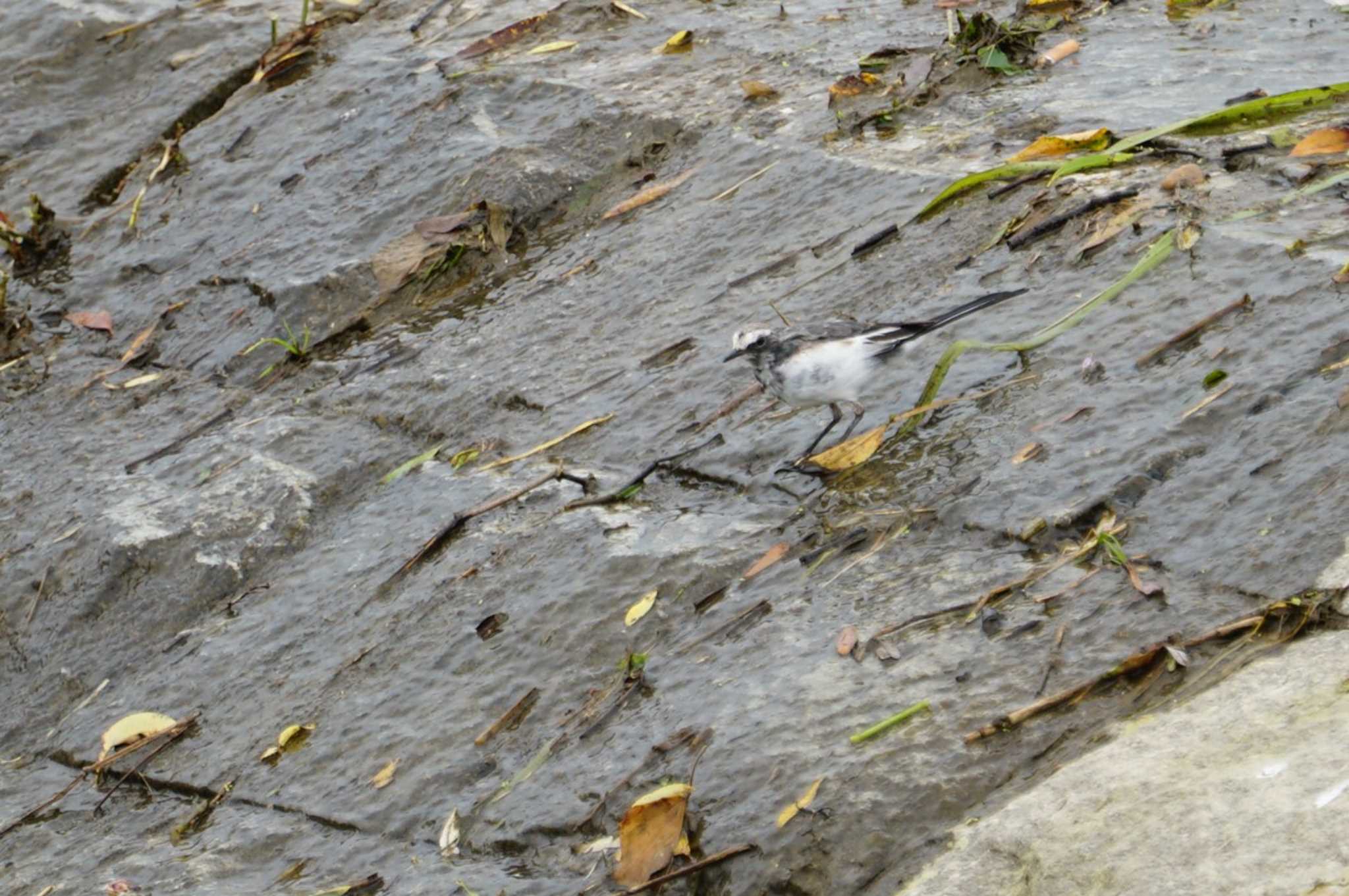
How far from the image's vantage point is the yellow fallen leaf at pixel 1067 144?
529 centimetres

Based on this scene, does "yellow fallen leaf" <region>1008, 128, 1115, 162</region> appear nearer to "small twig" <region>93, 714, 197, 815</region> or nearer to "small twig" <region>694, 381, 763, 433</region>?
"small twig" <region>694, 381, 763, 433</region>

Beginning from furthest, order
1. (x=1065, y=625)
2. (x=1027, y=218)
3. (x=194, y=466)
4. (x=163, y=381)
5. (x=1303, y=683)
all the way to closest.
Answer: (x=163, y=381)
(x=194, y=466)
(x=1027, y=218)
(x=1065, y=625)
(x=1303, y=683)

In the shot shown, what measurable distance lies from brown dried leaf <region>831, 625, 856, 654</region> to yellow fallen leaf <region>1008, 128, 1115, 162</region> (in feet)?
7.64

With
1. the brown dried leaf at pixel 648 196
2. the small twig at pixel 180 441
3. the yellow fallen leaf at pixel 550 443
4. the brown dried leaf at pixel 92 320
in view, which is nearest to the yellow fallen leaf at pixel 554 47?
the brown dried leaf at pixel 648 196

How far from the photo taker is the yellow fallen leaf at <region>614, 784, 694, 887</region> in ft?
10.9

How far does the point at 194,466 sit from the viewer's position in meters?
5.64

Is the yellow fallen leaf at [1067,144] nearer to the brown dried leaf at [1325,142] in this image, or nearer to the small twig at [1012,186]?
the small twig at [1012,186]

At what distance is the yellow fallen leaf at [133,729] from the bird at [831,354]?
7.00 feet

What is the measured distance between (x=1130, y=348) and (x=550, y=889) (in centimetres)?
223

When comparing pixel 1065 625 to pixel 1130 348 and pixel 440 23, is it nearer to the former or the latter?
pixel 1130 348

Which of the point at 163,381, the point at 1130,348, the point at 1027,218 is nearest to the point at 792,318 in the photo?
the point at 1027,218

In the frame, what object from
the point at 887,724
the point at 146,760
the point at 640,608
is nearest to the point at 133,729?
the point at 146,760

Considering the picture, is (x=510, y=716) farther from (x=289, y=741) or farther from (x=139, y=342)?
(x=139, y=342)

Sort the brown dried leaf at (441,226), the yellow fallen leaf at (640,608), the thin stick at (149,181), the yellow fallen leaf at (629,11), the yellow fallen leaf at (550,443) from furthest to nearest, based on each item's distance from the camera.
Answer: the yellow fallen leaf at (629,11) → the thin stick at (149,181) → the brown dried leaf at (441,226) → the yellow fallen leaf at (550,443) → the yellow fallen leaf at (640,608)
